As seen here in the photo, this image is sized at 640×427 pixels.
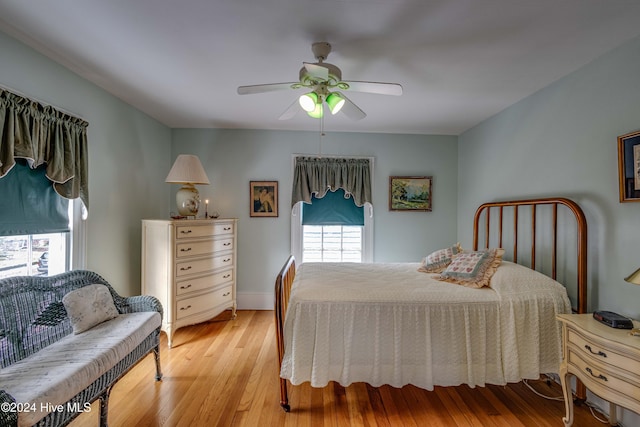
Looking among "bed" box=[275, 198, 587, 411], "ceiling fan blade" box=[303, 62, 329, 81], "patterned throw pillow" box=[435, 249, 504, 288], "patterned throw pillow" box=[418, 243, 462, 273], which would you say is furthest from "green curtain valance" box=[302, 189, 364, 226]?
"ceiling fan blade" box=[303, 62, 329, 81]

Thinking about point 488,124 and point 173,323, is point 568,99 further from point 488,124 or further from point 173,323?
point 173,323

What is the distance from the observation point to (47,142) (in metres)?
2.05

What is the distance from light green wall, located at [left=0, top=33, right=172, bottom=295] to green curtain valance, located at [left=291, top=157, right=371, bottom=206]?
181 cm

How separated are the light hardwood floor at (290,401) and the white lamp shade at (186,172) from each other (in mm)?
1799

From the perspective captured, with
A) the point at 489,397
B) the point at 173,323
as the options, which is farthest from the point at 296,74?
the point at 489,397

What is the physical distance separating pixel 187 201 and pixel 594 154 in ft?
12.1

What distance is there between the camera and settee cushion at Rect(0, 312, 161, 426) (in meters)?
1.30

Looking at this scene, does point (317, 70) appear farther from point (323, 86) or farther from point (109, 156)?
point (109, 156)

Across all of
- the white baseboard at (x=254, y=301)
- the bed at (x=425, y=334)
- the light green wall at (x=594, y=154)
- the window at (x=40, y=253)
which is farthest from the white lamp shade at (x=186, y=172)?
the light green wall at (x=594, y=154)

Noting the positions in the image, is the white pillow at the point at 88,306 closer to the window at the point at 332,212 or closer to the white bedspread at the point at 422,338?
the white bedspread at the point at 422,338

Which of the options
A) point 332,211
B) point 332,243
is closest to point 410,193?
point 332,211

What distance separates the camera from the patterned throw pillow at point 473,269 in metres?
2.20

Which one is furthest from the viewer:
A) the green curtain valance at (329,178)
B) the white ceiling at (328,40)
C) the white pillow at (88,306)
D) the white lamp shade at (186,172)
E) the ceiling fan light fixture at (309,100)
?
the green curtain valance at (329,178)

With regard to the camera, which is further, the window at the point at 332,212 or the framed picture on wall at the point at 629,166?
the window at the point at 332,212
